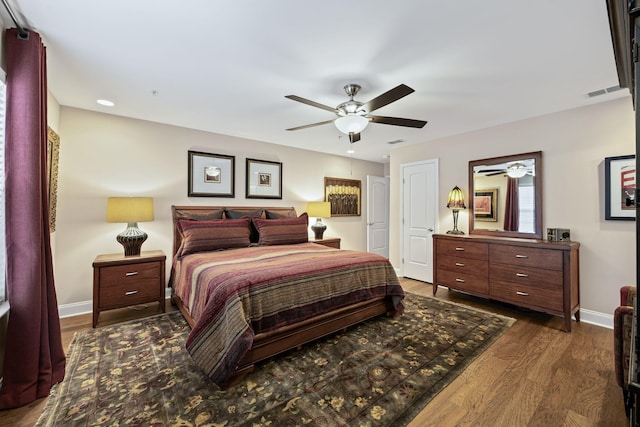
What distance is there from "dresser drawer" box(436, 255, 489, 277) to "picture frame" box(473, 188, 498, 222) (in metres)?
0.73

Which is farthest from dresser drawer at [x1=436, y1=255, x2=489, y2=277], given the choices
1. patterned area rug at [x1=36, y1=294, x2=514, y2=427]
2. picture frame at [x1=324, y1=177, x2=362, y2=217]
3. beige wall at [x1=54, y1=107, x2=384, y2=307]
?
beige wall at [x1=54, y1=107, x2=384, y2=307]

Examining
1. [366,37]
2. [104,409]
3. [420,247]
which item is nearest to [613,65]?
[366,37]

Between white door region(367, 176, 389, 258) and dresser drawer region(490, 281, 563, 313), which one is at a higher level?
white door region(367, 176, 389, 258)

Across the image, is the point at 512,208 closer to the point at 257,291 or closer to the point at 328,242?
the point at 328,242

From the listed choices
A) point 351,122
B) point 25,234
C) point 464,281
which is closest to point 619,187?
point 464,281

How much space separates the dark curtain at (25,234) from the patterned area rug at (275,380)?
222mm

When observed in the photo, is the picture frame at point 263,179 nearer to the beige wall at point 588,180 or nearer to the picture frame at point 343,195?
the picture frame at point 343,195

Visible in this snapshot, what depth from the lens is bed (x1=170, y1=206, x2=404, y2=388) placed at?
6.56 feet

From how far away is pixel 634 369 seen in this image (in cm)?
82

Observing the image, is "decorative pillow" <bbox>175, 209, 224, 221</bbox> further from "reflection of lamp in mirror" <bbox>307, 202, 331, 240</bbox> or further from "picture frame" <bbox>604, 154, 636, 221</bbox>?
"picture frame" <bbox>604, 154, 636, 221</bbox>

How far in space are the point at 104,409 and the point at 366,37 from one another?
2955 mm

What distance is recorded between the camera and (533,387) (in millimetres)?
1952

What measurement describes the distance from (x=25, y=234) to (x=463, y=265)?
14.2ft

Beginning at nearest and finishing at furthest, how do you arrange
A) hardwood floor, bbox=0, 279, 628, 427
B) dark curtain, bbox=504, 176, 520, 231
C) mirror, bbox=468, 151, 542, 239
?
hardwood floor, bbox=0, 279, 628, 427, mirror, bbox=468, 151, 542, 239, dark curtain, bbox=504, 176, 520, 231
